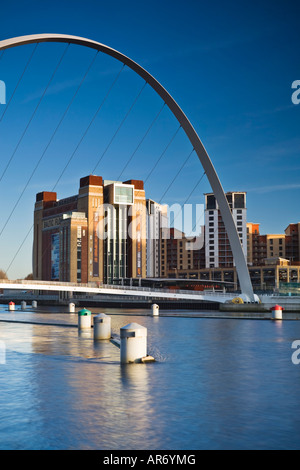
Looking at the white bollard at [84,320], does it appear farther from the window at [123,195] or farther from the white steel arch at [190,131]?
the window at [123,195]

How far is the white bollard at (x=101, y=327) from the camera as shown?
1986 centimetres

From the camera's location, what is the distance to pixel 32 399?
29.2 feet

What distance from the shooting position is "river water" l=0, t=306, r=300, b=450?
6457mm

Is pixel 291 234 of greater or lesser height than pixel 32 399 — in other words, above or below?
above

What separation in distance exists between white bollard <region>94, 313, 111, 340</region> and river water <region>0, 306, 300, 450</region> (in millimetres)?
3857

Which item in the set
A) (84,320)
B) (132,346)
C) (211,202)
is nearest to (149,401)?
(132,346)

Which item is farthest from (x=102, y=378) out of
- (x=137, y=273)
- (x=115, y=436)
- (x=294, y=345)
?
(x=137, y=273)

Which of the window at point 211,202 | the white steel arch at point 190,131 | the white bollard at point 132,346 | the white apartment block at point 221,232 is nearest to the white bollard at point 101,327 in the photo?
the white bollard at point 132,346

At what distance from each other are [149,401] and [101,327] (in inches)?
449

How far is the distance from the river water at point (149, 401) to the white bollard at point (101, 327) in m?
3.86

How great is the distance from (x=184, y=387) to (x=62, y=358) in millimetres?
5314

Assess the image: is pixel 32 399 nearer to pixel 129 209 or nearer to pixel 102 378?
pixel 102 378

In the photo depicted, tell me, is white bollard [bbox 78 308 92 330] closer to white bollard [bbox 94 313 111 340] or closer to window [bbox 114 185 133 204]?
white bollard [bbox 94 313 111 340]

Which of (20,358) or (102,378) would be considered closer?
(102,378)
